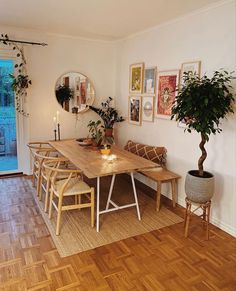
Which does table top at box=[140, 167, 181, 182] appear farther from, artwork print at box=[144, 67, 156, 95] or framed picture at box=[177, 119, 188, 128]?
artwork print at box=[144, 67, 156, 95]

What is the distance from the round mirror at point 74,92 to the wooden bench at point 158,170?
1.25 meters

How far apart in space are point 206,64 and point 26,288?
283 cm

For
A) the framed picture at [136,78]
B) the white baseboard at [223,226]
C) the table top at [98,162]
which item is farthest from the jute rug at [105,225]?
the framed picture at [136,78]

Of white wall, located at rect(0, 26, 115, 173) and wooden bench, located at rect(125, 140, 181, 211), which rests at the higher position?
white wall, located at rect(0, 26, 115, 173)

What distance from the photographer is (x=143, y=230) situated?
9.09ft

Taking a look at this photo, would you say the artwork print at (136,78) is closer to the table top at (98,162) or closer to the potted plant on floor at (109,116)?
the potted plant on floor at (109,116)

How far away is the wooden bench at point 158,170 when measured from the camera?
3.21 metres

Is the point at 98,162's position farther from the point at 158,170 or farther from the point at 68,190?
the point at 158,170

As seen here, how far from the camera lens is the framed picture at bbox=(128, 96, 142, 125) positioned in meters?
4.12

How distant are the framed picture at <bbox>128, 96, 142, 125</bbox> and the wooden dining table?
89 centimetres

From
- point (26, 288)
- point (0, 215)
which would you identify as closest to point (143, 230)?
point (26, 288)

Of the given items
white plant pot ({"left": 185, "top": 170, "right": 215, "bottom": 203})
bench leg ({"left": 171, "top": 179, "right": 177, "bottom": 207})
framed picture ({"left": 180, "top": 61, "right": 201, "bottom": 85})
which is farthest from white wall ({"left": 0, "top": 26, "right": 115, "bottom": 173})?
white plant pot ({"left": 185, "top": 170, "right": 215, "bottom": 203})

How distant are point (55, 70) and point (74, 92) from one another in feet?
1.64

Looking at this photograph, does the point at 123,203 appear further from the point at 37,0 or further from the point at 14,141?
the point at 37,0
